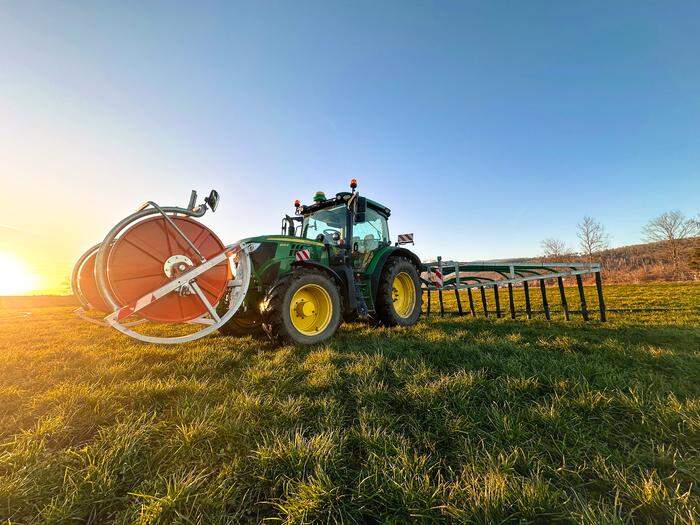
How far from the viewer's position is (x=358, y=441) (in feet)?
5.19

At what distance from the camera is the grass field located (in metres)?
1.13

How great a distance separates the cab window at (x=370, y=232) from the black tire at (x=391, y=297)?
598mm

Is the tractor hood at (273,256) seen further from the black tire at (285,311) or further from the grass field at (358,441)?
the grass field at (358,441)

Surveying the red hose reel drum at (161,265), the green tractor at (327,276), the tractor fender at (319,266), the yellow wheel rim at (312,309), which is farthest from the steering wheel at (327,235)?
the red hose reel drum at (161,265)

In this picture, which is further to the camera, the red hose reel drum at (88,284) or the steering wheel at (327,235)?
the steering wheel at (327,235)

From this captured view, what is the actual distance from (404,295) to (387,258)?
1.20 m

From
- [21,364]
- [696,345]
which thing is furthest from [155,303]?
[696,345]

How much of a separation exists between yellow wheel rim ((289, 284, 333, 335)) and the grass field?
128 cm

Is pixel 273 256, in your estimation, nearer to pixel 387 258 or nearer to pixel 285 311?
Result: pixel 285 311

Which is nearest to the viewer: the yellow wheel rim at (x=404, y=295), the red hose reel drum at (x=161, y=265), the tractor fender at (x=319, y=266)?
the red hose reel drum at (x=161, y=265)

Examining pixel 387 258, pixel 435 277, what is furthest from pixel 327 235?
pixel 435 277

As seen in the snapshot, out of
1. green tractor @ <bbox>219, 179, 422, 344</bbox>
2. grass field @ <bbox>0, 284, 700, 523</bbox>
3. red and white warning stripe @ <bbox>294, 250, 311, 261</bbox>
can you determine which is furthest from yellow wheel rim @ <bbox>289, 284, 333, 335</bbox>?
grass field @ <bbox>0, 284, 700, 523</bbox>

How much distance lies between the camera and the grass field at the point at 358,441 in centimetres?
113

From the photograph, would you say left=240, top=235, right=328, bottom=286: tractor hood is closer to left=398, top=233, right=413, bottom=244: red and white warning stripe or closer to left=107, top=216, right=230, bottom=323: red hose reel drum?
left=107, top=216, right=230, bottom=323: red hose reel drum
